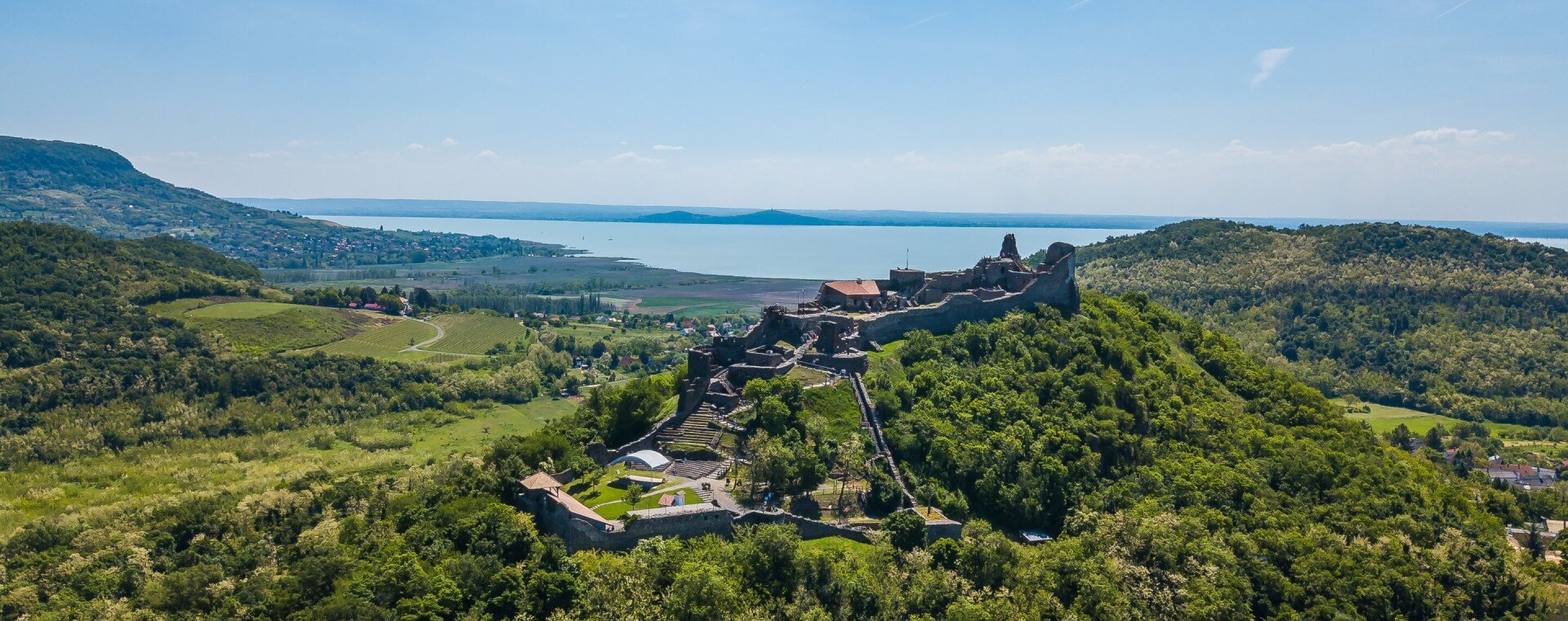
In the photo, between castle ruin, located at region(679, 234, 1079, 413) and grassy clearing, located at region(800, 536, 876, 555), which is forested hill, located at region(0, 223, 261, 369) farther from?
grassy clearing, located at region(800, 536, 876, 555)

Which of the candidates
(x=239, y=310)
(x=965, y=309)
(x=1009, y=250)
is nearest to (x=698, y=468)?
(x=965, y=309)

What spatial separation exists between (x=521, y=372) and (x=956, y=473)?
61504 mm

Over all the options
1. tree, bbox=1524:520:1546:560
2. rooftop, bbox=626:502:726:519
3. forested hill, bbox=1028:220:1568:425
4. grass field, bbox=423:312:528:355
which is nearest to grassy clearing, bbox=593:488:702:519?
rooftop, bbox=626:502:726:519

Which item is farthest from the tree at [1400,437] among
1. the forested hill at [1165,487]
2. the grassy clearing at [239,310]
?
the grassy clearing at [239,310]

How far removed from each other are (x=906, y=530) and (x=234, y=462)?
1961 inches

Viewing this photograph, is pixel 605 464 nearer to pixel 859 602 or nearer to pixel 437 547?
pixel 437 547

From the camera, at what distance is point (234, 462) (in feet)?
214

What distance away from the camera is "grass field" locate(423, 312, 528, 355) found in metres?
108

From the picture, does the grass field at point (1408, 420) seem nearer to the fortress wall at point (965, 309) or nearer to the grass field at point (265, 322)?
the fortress wall at point (965, 309)

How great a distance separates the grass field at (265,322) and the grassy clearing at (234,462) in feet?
75.2

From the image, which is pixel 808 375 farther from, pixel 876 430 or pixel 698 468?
pixel 698 468

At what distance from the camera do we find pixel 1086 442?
48562 mm

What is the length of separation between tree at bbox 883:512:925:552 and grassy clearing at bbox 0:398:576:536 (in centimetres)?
3388

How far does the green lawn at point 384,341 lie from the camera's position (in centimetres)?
9750
